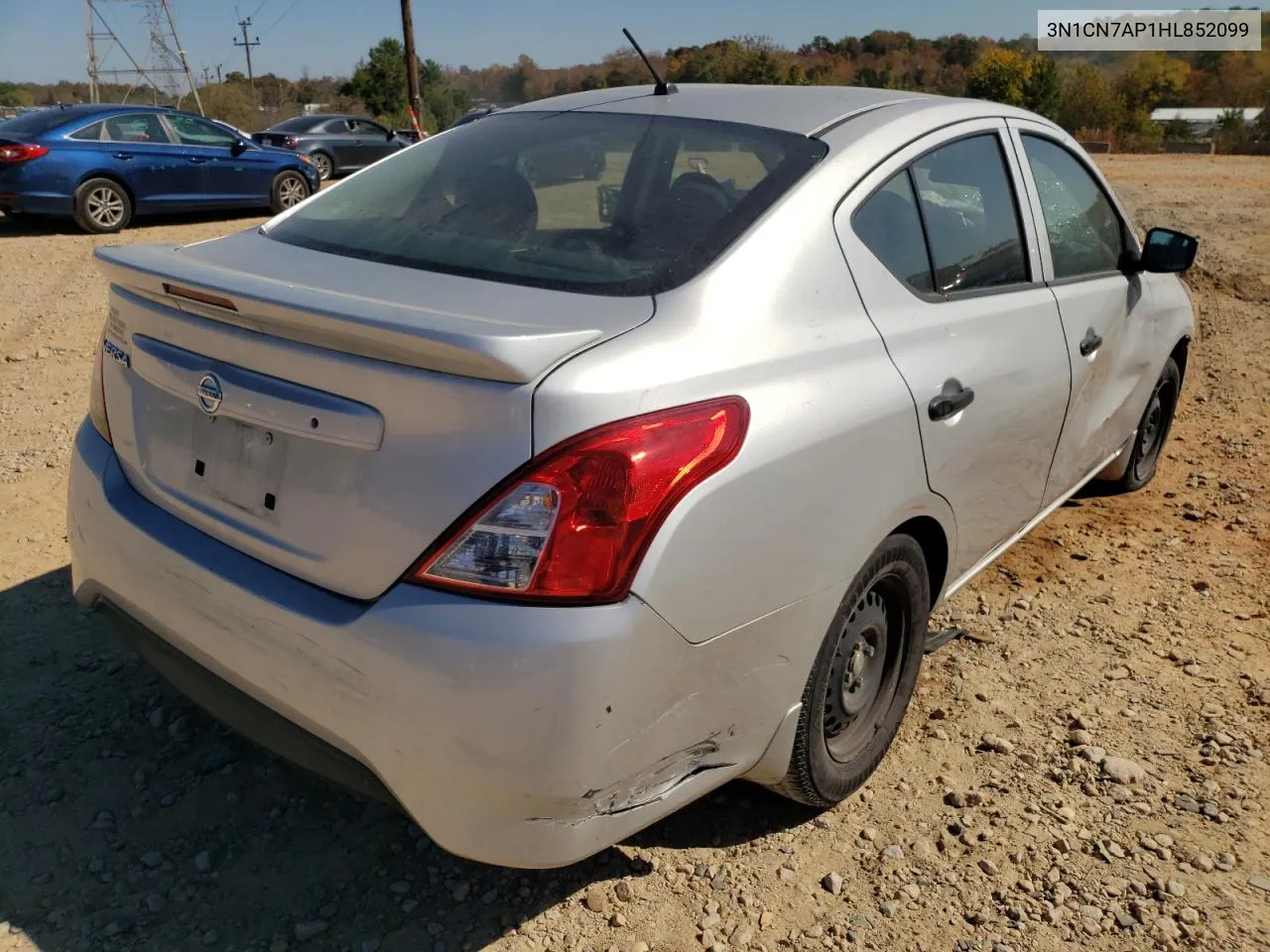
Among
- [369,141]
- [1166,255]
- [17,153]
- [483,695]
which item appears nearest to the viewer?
[483,695]

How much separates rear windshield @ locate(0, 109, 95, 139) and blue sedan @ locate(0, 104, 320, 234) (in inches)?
0.4

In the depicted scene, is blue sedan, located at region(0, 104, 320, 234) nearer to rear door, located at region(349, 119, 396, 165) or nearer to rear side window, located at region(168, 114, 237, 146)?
rear side window, located at region(168, 114, 237, 146)

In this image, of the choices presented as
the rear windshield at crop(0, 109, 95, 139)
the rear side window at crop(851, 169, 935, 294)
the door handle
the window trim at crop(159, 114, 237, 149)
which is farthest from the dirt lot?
the window trim at crop(159, 114, 237, 149)

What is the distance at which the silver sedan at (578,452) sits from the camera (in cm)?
180

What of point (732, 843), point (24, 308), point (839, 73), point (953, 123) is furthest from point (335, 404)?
point (839, 73)

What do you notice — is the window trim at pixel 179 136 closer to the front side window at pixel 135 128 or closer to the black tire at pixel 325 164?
the front side window at pixel 135 128

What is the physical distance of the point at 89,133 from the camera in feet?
38.1

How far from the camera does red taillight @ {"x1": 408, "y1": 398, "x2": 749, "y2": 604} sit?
5.84 ft

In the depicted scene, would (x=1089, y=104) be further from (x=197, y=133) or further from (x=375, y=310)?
(x=375, y=310)

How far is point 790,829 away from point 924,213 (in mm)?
1619

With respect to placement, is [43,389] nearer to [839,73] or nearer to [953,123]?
[953,123]

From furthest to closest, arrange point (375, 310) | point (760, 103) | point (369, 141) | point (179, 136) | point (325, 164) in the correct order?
1. point (369, 141)
2. point (325, 164)
3. point (179, 136)
4. point (760, 103)
5. point (375, 310)

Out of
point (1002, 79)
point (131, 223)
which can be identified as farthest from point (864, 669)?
point (1002, 79)

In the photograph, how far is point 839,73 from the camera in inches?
2250
